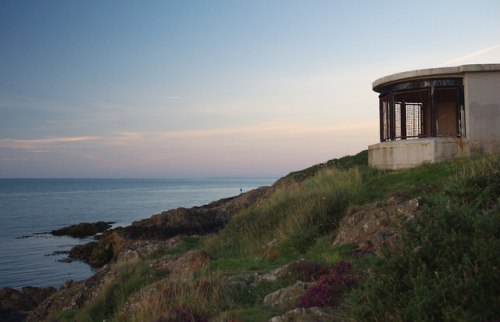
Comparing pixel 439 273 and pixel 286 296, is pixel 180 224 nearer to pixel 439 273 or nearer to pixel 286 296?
pixel 286 296

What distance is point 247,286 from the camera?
870 cm

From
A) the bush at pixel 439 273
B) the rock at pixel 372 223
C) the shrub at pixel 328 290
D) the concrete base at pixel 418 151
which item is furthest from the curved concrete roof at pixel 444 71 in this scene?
the bush at pixel 439 273

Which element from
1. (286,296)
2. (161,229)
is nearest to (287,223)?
(286,296)

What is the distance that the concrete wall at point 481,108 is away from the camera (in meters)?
18.9

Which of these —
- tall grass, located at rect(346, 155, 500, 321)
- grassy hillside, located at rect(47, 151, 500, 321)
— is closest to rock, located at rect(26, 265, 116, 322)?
grassy hillside, located at rect(47, 151, 500, 321)

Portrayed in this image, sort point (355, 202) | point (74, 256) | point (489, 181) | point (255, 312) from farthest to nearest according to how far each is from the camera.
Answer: point (74, 256), point (355, 202), point (489, 181), point (255, 312)

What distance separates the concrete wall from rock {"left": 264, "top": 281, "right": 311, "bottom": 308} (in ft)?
46.6

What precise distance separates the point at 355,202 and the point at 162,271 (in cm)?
587

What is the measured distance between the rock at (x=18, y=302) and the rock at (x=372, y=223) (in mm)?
12265

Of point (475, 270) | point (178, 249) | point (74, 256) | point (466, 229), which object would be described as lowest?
point (74, 256)

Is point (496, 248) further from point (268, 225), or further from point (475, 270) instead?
point (268, 225)

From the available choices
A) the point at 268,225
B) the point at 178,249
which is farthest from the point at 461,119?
the point at 178,249

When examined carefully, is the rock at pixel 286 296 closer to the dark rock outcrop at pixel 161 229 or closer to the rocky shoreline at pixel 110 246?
the rocky shoreline at pixel 110 246

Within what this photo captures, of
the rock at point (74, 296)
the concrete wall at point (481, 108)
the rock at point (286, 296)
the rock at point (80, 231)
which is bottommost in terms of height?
the rock at point (80, 231)
